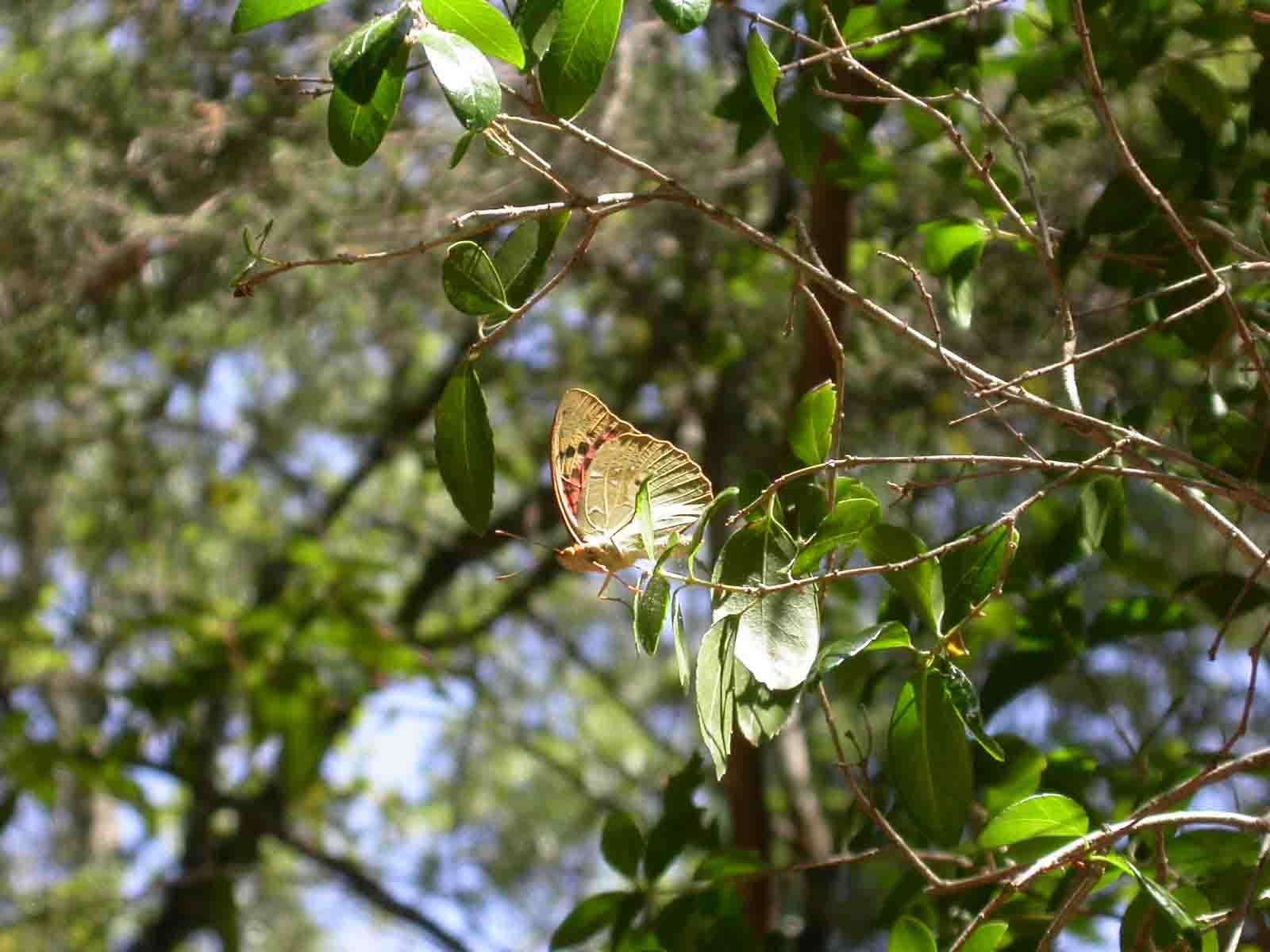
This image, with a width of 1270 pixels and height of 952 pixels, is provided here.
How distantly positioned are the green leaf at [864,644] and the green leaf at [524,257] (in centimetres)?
33

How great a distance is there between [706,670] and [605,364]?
2.74m

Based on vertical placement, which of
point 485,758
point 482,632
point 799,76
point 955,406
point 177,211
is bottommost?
point 485,758

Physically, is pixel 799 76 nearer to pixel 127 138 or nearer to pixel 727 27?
pixel 727 27

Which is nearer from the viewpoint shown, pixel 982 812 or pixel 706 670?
pixel 706 670

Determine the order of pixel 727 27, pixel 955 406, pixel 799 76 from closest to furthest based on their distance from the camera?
pixel 799 76
pixel 727 27
pixel 955 406

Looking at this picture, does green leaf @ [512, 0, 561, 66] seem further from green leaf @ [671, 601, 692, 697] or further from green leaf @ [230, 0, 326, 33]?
green leaf @ [671, 601, 692, 697]

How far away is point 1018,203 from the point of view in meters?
1.54

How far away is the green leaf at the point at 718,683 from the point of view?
2.90ft

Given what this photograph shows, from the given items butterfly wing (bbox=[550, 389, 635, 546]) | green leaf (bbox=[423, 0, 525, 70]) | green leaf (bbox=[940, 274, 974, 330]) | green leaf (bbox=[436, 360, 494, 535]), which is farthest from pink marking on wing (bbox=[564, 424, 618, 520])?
green leaf (bbox=[940, 274, 974, 330])

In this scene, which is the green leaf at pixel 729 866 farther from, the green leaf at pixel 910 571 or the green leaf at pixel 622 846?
the green leaf at pixel 910 571

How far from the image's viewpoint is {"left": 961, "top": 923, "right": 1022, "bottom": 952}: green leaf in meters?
0.99

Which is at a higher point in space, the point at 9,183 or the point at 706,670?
the point at 706,670

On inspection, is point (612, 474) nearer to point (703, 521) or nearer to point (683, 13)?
point (703, 521)

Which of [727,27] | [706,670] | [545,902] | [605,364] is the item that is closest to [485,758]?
[545,902]
